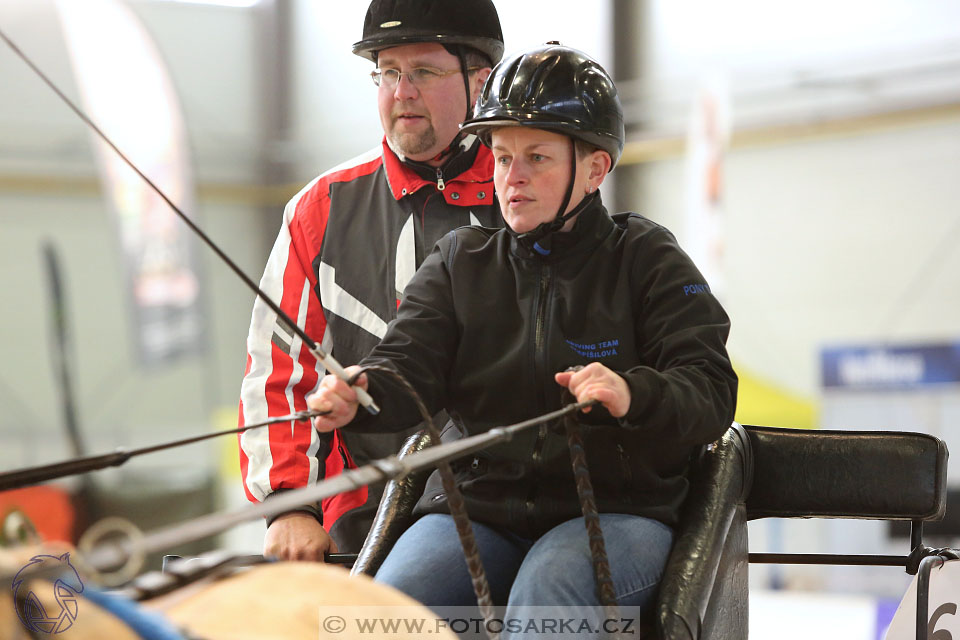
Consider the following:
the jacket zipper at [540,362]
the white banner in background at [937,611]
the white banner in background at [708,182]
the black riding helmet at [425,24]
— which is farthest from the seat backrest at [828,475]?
the white banner in background at [708,182]

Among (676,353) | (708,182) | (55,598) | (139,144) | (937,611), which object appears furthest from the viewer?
(708,182)

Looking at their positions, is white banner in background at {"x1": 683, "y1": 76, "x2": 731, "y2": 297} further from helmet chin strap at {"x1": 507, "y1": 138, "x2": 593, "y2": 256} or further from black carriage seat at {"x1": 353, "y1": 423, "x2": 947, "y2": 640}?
helmet chin strap at {"x1": 507, "y1": 138, "x2": 593, "y2": 256}

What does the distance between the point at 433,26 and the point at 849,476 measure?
1295 mm

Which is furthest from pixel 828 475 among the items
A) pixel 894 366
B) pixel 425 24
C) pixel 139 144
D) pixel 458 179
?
pixel 139 144

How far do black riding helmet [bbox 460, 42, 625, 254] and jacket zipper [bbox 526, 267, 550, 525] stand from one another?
0.07 metres

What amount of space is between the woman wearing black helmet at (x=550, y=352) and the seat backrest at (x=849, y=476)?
1.05 ft

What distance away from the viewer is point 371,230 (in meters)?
2.65

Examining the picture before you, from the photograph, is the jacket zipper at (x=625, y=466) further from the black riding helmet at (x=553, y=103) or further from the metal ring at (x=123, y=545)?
the metal ring at (x=123, y=545)

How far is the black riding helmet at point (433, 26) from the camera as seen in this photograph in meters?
2.43

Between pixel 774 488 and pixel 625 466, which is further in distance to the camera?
pixel 774 488

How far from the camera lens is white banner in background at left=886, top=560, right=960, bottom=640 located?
208cm

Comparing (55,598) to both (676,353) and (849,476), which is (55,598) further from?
(849,476)

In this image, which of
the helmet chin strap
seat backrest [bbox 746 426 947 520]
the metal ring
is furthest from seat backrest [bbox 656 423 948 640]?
the metal ring

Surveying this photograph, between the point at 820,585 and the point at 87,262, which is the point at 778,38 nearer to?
the point at 820,585
